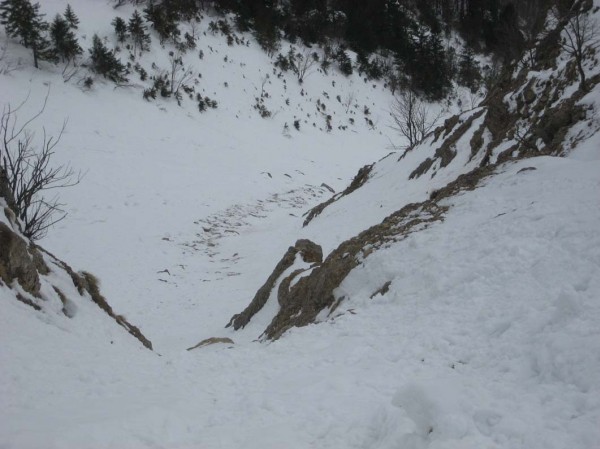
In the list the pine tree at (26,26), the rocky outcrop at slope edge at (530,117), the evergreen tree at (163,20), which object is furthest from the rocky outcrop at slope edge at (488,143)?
the evergreen tree at (163,20)

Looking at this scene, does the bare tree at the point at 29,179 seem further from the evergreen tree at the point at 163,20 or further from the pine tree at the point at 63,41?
the evergreen tree at the point at 163,20

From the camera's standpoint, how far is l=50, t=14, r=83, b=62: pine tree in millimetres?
24641

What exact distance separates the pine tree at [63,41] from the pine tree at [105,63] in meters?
1.02

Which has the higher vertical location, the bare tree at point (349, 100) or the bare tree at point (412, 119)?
the bare tree at point (349, 100)

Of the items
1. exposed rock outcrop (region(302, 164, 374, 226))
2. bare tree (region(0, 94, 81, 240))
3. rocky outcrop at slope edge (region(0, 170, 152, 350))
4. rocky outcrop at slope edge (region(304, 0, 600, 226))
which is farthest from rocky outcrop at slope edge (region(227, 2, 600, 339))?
bare tree (region(0, 94, 81, 240))

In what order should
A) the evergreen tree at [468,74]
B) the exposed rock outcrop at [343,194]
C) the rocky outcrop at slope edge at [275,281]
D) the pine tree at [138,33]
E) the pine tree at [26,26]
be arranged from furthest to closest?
the evergreen tree at [468,74], the pine tree at [138,33], the pine tree at [26,26], the exposed rock outcrop at [343,194], the rocky outcrop at slope edge at [275,281]

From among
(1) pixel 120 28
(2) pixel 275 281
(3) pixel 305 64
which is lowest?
(2) pixel 275 281

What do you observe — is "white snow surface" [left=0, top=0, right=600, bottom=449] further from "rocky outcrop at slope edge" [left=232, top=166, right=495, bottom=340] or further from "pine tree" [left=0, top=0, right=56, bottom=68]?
"pine tree" [left=0, top=0, right=56, bottom=68]

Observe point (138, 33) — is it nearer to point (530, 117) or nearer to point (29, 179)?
point (29, 179)

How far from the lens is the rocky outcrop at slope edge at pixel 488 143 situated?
7121 millimetres

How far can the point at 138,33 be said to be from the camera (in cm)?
2903

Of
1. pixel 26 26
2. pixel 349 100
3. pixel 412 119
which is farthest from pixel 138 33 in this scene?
pixel 412 119

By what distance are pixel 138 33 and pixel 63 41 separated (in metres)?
5.82

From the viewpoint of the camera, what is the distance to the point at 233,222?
18.9 meters
